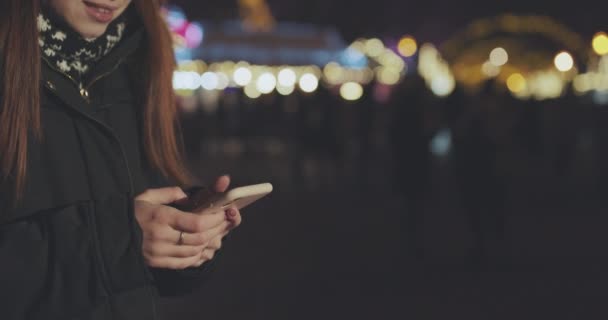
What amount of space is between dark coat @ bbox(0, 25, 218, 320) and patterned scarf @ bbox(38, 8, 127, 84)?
0.03 meters

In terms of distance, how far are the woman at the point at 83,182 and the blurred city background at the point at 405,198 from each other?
18.6 inches

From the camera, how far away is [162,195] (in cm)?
173

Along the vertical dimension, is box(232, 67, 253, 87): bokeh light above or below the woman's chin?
above

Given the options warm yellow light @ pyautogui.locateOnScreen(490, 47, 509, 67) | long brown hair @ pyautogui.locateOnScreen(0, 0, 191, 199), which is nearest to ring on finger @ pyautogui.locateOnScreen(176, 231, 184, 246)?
long brown hair @ pyautogui.locateOnScreen(0, 0, 191, 199)

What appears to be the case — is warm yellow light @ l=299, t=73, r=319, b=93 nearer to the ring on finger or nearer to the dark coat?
the dark coat

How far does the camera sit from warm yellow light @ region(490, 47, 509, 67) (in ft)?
194

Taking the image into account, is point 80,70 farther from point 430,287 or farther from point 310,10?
point 310,10

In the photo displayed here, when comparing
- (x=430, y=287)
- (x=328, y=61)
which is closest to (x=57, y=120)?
(x=430, y=287)

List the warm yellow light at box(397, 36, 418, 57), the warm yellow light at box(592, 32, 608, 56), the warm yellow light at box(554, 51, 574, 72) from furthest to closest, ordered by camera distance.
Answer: the warm yellow light at box(397, 36, 418, 57), the warm yellow light at box(554, 51, 574, 72), the warm yellow light at box(592, 32, 608, 56)

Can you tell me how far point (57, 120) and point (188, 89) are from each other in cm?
2819

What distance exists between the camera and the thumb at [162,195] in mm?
1697

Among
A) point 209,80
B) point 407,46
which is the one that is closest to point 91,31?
point 209,80

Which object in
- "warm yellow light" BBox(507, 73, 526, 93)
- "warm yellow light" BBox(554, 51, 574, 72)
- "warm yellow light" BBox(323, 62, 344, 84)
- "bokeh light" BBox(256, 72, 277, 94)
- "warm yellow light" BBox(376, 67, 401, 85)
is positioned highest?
"warm yellow light" BBox(507, 73, 526, 93)

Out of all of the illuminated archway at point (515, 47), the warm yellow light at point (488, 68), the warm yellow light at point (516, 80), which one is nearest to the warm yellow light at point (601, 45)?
the illuminated archway at point (515, 47)
